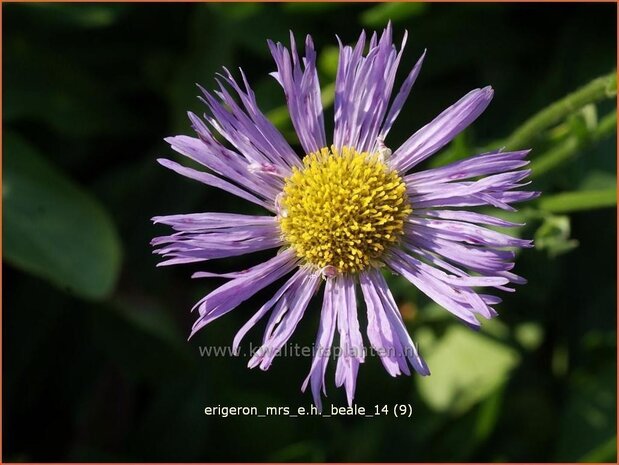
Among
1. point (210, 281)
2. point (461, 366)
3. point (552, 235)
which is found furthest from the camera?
point (210, 281)

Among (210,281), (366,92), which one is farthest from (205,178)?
(210,281)

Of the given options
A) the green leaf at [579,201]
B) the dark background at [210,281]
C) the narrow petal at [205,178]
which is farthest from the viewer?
the dark background at [210,281]

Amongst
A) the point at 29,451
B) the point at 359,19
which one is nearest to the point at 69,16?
the point at 359,19

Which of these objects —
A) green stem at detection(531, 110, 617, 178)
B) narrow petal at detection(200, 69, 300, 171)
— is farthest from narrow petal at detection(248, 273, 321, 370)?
green stem at detection(531, 110, 617, 178)

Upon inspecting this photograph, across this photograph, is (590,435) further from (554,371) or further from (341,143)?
(341,143)

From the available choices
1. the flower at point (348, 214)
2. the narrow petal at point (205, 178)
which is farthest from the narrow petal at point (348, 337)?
the narrow petal at point (205, 178)

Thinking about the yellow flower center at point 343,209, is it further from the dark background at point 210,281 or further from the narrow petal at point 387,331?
the dark background at point 210,281

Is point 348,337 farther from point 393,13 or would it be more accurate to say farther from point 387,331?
point 393,13
